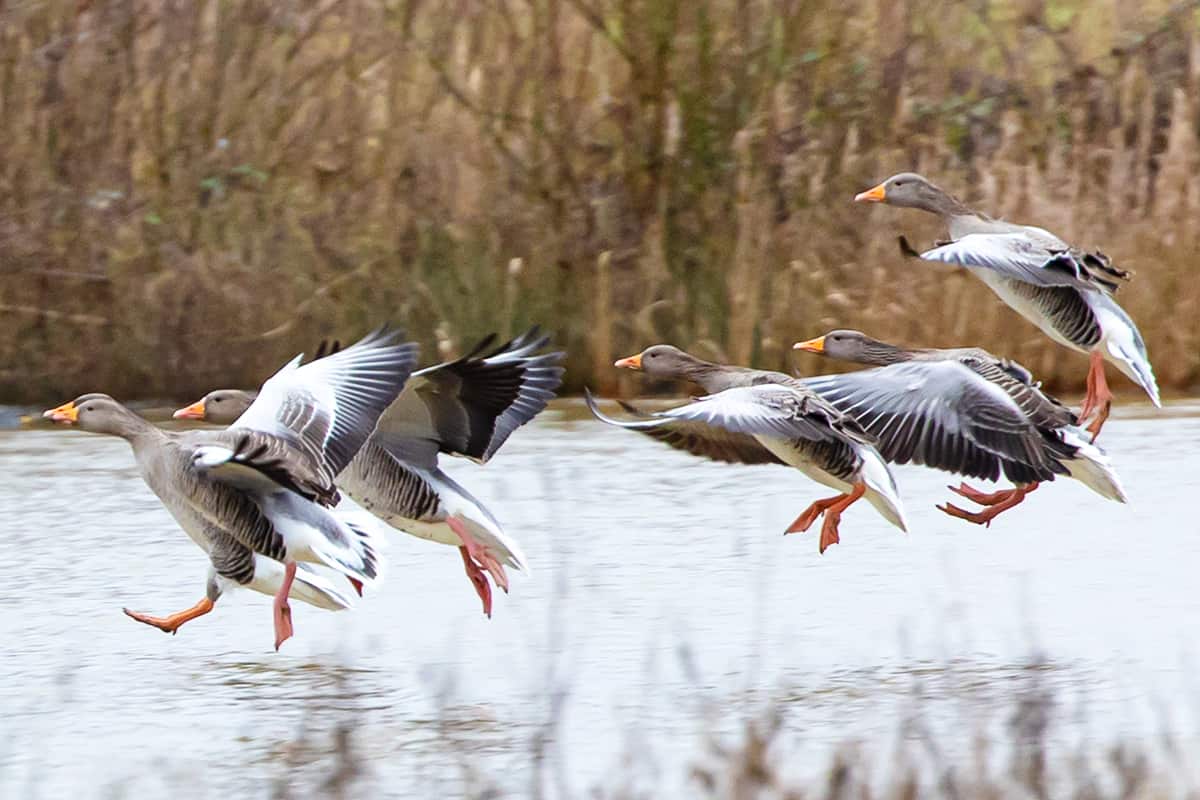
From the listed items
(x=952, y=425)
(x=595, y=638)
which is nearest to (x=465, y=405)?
(x=595, y=638)

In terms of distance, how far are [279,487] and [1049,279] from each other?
9.46ft

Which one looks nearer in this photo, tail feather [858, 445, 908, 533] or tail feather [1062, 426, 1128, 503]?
tail feather [858, 445, 908, 533]

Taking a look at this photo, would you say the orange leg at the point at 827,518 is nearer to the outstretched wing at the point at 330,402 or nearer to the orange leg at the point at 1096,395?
the outstretched wing at the point at 330,402

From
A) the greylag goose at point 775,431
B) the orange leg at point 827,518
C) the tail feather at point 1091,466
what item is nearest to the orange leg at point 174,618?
the greylag goose at point 775,431

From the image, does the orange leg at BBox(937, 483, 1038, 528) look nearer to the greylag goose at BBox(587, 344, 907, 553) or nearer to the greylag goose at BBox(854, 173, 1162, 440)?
the greylag goose at BBox(854, 173, 1162, 440)

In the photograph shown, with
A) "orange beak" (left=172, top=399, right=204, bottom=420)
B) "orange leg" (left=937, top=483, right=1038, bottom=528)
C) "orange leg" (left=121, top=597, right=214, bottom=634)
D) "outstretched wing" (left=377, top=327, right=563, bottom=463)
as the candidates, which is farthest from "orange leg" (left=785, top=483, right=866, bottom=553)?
"orange beak" (left=172, top=399, right=204, bottom=420)

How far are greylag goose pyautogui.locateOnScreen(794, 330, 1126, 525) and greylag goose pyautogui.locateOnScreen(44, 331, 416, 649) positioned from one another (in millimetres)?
1610

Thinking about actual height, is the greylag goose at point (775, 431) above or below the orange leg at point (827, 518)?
above

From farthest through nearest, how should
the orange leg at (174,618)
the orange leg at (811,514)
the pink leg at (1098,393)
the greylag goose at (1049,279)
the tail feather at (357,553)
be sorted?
the pink leg at (1098,393), the greylag goose at (1049,279), the orange leg at (811,514), the orange leg at (174,618), the tail feather at (357,553)

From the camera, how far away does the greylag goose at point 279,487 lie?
23.4 feet

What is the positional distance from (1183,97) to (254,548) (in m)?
7.78

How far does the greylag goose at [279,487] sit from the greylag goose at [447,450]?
37 centimetres

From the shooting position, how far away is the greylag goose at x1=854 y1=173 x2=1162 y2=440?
8273 millimetres

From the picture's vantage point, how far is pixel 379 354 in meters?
7.64
